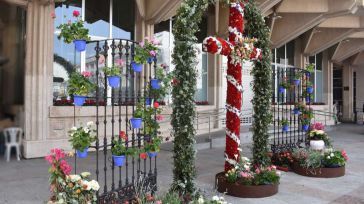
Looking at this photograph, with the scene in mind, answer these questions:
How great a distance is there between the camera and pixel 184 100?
5.20 meters

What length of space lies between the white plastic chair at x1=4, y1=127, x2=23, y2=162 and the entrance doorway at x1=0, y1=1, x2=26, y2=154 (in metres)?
0.21

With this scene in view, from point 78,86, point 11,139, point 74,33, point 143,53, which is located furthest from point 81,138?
point 11,139

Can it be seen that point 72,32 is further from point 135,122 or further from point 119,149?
point 119,149

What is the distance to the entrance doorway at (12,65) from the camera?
8984mm

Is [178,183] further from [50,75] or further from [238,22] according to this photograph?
[50,75]

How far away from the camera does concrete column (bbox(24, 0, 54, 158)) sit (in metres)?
8.85

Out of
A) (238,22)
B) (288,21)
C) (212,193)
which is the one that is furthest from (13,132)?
(288,21)

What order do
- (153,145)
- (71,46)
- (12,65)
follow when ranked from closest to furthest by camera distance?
(153,145), (12,65), (71,46)

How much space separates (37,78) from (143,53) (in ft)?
16.7

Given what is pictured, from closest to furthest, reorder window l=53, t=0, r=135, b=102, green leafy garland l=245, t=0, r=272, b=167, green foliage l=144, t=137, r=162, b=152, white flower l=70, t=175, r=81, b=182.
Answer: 1. white flower l=70, t=175, r=81, b=182
2. green foliage l=144, t=137, r=162, b=152
3. green leafy garland l=245, t=0, r=272, b=167
4. window l=53, t=0, r=135, b=102

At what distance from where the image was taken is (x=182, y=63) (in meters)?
5.18

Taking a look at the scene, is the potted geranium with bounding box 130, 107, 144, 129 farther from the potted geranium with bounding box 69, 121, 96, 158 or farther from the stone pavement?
the stone pavement

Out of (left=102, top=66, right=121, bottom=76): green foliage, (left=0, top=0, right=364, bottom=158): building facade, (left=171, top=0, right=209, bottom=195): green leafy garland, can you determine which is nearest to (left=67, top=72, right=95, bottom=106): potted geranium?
(left=102, top=66, right=121, bottom=76): green foliage

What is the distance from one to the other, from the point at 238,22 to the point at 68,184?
13.0 feet
